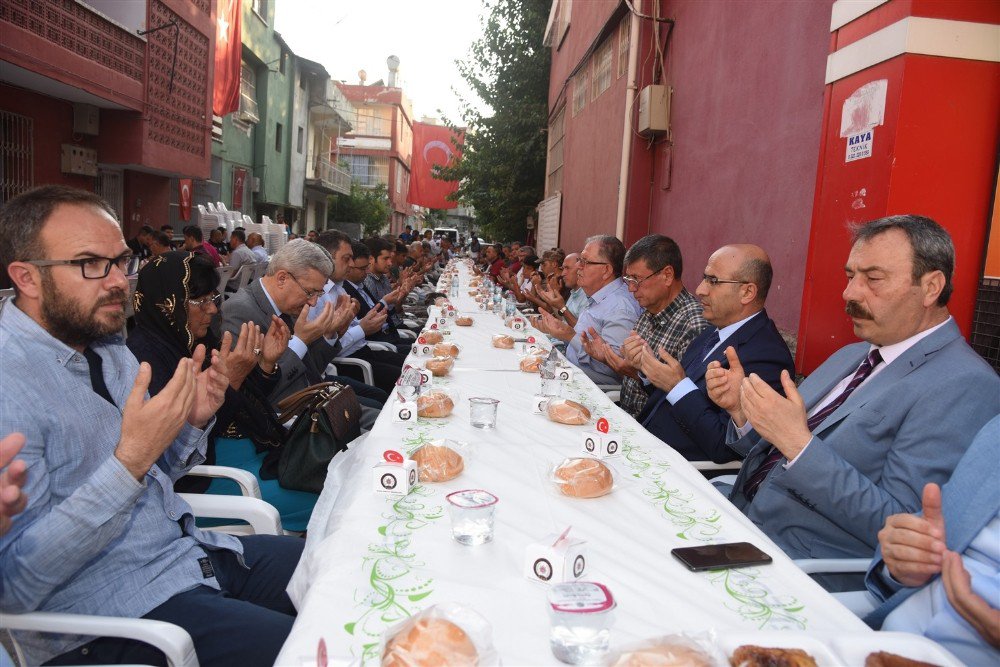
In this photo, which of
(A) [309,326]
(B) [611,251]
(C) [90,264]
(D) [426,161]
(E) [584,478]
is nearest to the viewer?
(C) [90,264]

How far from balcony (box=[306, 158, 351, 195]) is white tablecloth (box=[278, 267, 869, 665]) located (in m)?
25.2

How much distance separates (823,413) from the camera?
229 cm

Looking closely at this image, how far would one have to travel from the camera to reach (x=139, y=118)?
10.4 meters

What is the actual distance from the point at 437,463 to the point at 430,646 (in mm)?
878

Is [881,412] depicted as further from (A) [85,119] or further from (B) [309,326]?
(A) [85,119]

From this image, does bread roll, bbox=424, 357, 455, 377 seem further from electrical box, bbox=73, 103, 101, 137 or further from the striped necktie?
electrical box, bbox=73, 103, 101, 137

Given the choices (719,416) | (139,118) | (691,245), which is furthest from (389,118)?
(719,416)

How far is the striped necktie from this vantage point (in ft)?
7.15

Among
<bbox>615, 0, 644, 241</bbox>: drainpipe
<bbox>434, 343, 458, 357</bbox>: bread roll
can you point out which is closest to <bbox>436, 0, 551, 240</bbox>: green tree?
<bbox>615, 0, 644, 241</bbox>: drainpipe

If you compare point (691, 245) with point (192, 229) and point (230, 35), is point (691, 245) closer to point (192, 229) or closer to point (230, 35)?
point (192, 229)

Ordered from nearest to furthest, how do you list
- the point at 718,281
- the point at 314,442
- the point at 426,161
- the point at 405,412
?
the point at 405,412
the point at 314,442
the point at 718,281
the point at 426,161

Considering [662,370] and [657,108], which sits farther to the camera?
[657,108]

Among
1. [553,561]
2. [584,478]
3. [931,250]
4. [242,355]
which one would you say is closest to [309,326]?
[242,355]

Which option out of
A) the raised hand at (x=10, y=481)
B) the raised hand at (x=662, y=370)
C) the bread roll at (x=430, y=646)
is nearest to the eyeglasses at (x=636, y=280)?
the raised hand at (x=662, y=370)
